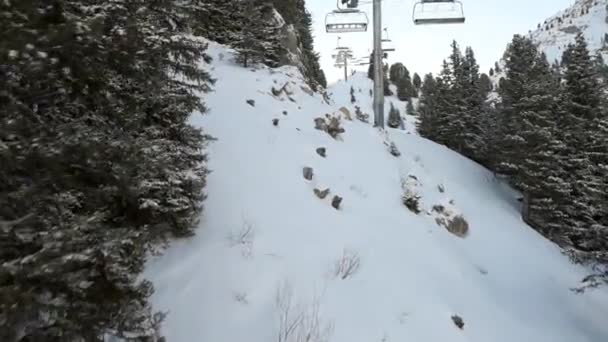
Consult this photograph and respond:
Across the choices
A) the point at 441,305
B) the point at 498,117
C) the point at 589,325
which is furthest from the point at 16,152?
the point at 498,117

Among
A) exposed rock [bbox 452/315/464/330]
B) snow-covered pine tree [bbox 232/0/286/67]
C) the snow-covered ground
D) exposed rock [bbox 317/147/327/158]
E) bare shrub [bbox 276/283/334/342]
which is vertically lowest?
exposed rock [bbox 452/315/464/330]

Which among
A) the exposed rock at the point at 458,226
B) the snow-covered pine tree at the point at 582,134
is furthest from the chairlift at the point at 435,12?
the snow-covered pine tree at the point at 582,134

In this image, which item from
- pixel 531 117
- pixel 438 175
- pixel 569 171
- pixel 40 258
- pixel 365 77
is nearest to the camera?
pixel 40 258

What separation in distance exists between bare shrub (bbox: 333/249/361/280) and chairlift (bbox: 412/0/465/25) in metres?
8.74

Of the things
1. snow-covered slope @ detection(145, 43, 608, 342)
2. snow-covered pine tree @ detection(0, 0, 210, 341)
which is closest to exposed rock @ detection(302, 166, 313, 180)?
snow-covered slope @ detection(145, 43, 608, 342)

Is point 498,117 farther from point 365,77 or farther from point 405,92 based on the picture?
point 365,77

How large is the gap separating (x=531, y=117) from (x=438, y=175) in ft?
19.2

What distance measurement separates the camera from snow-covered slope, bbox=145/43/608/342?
15.5ft

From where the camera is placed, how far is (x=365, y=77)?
7294 cm

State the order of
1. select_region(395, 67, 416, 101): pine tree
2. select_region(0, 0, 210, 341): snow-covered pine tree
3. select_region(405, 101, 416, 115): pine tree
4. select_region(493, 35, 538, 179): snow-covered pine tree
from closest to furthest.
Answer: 1. select_region(0, 0, 210, 341): snow-covered pine tree
2. select_region(493, 35, 538, 179): snow-covered pine tree
3. select_region(405, 101, 416, 115): pine tree
4. select_region(395, 67, 416, 101): pine tree

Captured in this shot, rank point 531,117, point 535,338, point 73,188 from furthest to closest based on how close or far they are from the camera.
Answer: point 531,117
point 535,338
point 73,188

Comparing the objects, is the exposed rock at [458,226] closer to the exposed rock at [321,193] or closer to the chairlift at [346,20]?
the exposed rock at [321,193]

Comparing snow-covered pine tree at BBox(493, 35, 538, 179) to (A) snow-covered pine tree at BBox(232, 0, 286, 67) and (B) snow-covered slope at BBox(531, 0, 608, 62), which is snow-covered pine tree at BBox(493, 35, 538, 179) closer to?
(A) snow-covered pine tree at BBox(232, 0, 286, 67)

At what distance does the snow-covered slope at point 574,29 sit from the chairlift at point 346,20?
119 meters
